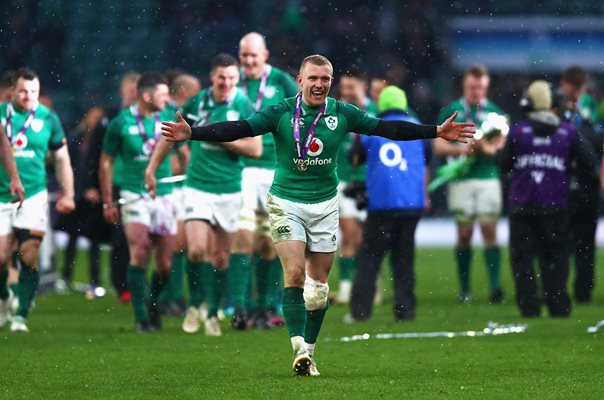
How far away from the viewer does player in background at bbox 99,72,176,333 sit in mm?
12961

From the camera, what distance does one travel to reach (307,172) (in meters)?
9.50

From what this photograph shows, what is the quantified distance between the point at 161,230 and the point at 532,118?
3785 millimetres

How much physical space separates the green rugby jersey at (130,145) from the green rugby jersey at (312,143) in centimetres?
385

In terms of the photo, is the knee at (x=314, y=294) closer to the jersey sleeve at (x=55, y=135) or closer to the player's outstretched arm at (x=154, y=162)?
the player's outstretched arm at (x=154, y=162)

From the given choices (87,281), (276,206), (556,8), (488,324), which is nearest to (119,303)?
(87,281)

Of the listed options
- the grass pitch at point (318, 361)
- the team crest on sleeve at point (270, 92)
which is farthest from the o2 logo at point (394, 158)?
the grass pitch at point (318, 361)

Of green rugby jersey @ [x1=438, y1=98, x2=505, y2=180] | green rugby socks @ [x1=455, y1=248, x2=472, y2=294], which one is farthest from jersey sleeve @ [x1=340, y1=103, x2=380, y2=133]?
green rugby socks @ [x1=455, y1=248, x2=472, y2=294]

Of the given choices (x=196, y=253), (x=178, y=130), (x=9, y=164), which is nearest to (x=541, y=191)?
(x=196, y=253)

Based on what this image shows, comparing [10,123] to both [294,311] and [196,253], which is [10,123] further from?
[294,311]

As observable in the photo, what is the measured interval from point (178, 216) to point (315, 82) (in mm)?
6531

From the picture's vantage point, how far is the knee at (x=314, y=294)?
956 centimetres

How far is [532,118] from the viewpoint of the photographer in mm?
13883

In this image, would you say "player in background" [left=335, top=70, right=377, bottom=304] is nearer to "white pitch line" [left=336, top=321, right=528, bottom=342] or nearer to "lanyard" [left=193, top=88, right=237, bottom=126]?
"white pitch line" [left=336, top=321, right=528, bottom=342]

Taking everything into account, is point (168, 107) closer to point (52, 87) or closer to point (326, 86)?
point (326, 86)
